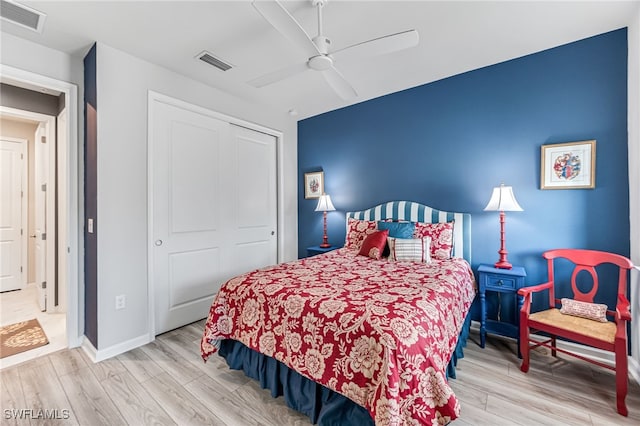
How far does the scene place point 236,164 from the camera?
3602 mm

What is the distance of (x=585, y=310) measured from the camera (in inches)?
82.7

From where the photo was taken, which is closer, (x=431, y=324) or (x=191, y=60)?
(x=431, y=324)

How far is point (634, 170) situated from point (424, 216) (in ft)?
5.40

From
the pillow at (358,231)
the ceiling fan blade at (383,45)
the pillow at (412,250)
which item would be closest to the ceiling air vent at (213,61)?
the ceiling fan blade at (383,45)

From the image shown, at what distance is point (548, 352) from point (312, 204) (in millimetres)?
3164

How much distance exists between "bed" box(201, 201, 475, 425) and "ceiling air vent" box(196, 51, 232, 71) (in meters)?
2.05

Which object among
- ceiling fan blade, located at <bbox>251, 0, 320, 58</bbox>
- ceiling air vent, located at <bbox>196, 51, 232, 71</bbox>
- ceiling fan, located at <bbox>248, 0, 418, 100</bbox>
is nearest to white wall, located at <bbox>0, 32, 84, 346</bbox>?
ceiling air vent, located at <bbox>196, 51, 232, 71</bbox>

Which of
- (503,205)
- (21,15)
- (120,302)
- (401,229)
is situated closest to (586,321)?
(503,205)

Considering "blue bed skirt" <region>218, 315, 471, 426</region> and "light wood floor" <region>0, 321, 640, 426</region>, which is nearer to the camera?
"blue bed skirt" <region>218, 315, 471, 426</region>

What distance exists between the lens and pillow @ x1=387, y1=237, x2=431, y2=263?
8.70 feet

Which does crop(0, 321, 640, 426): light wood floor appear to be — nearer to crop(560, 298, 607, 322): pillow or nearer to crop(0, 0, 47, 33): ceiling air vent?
crop(560, 298, 607, 322): pillow

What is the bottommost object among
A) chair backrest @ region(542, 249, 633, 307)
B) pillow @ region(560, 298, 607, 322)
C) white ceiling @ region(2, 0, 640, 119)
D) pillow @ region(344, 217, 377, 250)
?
pillow @ region(560, 298, 607, 322)

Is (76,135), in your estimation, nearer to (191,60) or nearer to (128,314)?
(191,60)

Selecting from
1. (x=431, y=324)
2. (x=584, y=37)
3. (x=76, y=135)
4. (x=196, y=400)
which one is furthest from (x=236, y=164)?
(x=584, y=37)
